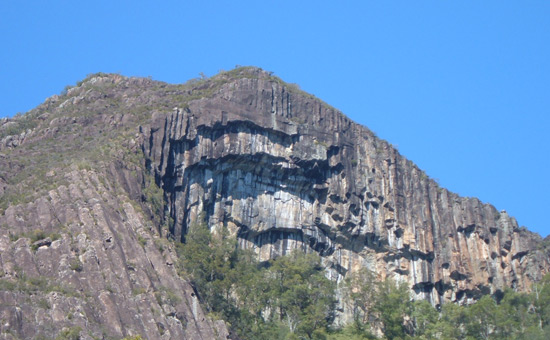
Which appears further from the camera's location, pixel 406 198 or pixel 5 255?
pixel 406 198

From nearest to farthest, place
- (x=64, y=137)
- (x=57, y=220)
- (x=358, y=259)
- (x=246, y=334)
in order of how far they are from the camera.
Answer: (x=57, y=220), (x=246, y=334), (x=64, y=137), (x=358, y=259)

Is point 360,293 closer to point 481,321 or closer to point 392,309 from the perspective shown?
point 392,309

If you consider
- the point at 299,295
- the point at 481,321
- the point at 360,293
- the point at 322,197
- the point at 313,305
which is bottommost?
the point at 481,321

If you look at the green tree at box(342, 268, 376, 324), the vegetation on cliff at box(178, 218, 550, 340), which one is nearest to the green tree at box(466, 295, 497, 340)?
the vegetation on cliff at box(178, 218, 550, 340)

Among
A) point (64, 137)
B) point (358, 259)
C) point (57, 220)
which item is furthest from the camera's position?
point (358, 259)

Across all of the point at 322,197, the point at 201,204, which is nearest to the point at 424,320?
the point at 322,197

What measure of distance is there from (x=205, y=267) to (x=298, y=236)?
15826mm

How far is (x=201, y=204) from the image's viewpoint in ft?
359

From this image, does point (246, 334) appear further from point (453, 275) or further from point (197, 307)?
point (453, 275)

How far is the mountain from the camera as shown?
85438mm

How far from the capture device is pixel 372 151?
409ft

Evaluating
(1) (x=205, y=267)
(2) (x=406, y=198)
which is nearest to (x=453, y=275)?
(2) (x=406, y=198)

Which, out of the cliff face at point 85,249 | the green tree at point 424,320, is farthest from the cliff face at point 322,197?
the green tree at point 424,320

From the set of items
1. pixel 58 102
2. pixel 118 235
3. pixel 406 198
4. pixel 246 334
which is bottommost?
pixel 246 334
